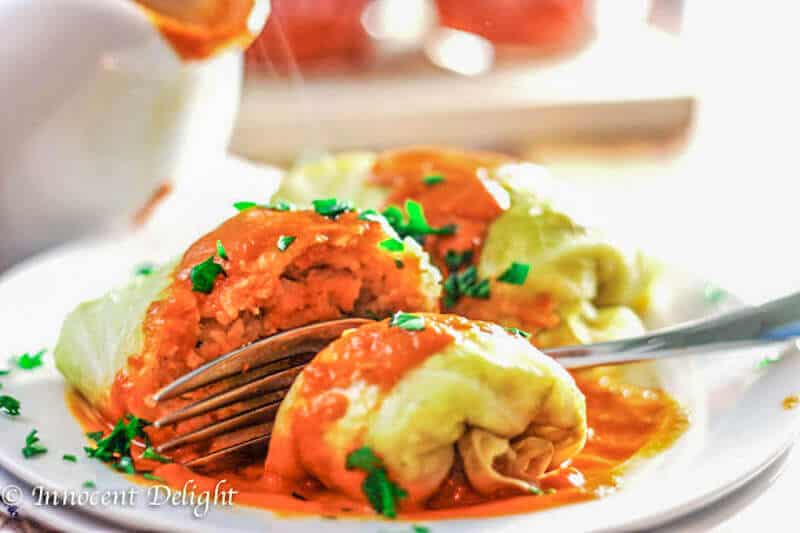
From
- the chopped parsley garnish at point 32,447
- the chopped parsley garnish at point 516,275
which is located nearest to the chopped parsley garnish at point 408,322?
the chopped parsley garnish at point 32,447

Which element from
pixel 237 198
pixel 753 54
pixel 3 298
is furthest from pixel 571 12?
pixel 3 298

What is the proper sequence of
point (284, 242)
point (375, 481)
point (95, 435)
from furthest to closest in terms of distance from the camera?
1. point (284, 242)
2. point (95, 435)
3. point (375, 481)

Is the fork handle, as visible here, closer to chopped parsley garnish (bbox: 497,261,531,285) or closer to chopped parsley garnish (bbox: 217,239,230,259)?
chopped parsley garnish (bbox: 497,261,531,285)

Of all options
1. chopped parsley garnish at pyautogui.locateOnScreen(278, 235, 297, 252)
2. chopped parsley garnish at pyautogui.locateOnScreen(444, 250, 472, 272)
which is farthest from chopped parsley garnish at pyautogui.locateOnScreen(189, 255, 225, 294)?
chopped parsley garnish at pyautogui.locateOnScreen(444, 250, 472, 272)

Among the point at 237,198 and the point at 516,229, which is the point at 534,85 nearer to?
the point at 237,198

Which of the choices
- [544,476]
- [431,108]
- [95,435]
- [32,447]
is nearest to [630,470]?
[544,476]

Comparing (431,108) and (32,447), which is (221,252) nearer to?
(32,447)
